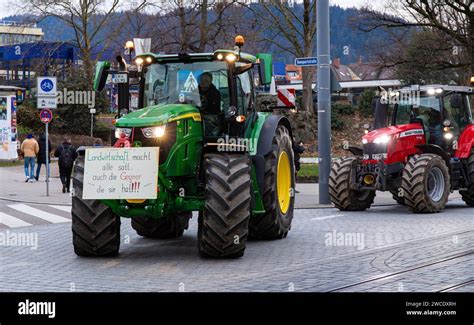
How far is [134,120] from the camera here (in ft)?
39.4

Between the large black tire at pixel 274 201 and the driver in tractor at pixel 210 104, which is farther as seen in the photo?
the large black tire at pixel 274 201

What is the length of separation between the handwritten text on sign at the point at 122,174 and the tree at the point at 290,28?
35.4 metres

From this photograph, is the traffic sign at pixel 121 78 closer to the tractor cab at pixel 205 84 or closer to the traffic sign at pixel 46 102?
the tractor cab at pixel 205 84

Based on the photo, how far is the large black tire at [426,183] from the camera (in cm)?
1828

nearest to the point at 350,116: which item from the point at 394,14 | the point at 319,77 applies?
the point at 394,14

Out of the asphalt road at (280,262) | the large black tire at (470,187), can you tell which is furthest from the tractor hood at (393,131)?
the asphalt road at (280,262)

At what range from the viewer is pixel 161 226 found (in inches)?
585

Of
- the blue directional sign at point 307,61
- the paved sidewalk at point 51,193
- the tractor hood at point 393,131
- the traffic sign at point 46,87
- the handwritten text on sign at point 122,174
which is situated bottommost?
the paved sidewalk at point 51,193

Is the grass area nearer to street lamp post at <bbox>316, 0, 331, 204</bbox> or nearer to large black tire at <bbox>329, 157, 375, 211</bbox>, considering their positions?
street lamp post at <bbox>316, 0, 331, 204</bbox>

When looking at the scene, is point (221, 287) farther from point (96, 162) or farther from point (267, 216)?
point (267, 216)

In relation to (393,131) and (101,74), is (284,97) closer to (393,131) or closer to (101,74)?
(393,131)

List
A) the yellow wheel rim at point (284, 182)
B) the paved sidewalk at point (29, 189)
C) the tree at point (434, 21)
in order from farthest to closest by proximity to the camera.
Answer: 1. the tree at point (434, 21)
2. the paved sidewalk at point (29, 189)
3. the yellow wheel rim at point (284, 182)

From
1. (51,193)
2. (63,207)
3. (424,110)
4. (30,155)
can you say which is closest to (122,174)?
(424,110)

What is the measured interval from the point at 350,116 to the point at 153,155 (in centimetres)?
4430
